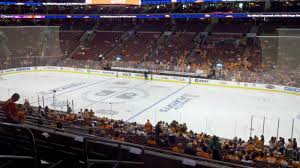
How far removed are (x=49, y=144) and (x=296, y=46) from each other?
1893cm

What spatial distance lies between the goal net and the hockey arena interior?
0.09 metres

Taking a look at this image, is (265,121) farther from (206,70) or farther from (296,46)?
(206,70)

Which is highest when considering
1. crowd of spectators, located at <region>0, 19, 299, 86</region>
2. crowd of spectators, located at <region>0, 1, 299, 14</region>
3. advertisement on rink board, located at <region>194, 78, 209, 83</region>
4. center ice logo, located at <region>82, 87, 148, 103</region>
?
crowd of spectators, located at <region>0, 1, 299, 14</region>

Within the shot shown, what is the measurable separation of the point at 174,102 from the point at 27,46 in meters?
17.4

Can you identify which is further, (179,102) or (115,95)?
(115,95)

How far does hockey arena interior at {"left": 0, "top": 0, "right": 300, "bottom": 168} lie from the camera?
3760mm

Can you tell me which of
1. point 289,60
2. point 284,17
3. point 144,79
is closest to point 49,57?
point 144,79

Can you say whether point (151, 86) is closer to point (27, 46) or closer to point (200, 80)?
point (200, 80)

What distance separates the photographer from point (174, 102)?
1825cm

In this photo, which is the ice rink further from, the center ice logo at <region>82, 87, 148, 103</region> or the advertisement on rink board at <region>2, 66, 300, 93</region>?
the advertisement on rink board at <region>2, 66, 300, 93</region>

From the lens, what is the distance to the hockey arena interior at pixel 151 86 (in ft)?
12.3

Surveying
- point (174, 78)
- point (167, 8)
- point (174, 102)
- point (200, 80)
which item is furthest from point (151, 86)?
point (167, 8)

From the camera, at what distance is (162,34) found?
35.8 m

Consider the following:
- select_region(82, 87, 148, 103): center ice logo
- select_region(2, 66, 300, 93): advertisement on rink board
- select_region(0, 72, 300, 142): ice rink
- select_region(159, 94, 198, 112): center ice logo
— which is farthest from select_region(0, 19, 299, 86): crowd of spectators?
select_region(82, 87, 148, 103): center ice logo
